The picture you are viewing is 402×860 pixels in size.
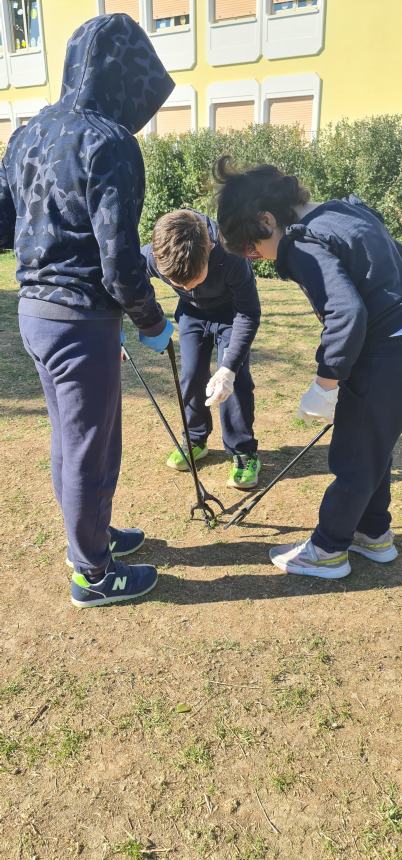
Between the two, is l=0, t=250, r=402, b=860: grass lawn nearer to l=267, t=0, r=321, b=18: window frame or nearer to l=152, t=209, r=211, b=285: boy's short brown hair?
l=152, t=209, r=211, b=285: boy's short brown hair

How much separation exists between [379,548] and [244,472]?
0.86 meters

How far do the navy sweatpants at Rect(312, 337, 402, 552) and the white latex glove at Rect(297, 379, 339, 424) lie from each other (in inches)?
2.8

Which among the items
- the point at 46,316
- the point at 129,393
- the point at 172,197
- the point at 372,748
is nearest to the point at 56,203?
the point at 46,316

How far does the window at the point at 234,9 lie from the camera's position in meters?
15.8

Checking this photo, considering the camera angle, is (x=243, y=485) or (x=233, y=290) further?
(x=243, y=485)

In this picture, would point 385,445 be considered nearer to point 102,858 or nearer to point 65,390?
point 65,390

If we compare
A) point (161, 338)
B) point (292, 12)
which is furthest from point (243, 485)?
point (292, 12)

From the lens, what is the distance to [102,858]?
161 cm

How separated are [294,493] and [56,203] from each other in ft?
6.42

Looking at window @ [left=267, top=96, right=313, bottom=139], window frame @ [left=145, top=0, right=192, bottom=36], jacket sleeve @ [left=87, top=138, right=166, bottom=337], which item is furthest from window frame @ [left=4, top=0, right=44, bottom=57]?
jacket sleeve @ [left=87, top=138, right=166, bottom=337]

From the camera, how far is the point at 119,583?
8.19 feet

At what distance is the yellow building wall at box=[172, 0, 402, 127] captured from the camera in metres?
13.9

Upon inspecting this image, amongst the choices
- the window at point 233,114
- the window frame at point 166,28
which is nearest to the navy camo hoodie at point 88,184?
the window at point 233,114

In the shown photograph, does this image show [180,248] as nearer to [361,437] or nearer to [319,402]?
[319,402]
